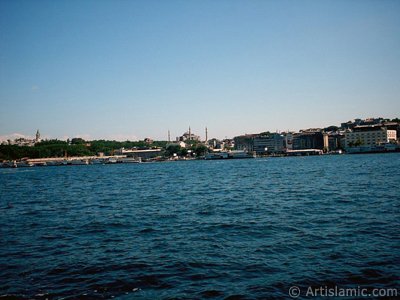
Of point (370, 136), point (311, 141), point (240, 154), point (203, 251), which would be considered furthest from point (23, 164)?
point (203, 251)

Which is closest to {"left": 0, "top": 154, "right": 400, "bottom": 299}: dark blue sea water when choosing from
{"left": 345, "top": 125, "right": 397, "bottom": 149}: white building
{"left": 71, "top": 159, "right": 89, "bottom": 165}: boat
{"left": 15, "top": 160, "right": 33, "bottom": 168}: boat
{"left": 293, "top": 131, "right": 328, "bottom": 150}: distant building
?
{"left": 345, "top": 125, "right": 397, "bottom": 149}: white building

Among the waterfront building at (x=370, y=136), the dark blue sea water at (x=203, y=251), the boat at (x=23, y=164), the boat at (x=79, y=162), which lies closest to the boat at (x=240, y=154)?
the waterfront building at (x=370, y=136)

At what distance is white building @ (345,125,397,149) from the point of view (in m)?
157

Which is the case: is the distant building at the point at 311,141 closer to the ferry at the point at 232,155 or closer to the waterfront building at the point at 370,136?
the waterfront building at the point at 370,136

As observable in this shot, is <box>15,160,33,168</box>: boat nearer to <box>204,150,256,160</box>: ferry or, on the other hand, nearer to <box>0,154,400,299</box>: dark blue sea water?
<box>204,150,256,160</box>: ferry

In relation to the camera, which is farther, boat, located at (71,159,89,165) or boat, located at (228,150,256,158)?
boat, located at (71,159,89,165)

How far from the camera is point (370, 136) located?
160500 mm

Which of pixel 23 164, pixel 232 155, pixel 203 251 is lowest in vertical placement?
pixel 203 251

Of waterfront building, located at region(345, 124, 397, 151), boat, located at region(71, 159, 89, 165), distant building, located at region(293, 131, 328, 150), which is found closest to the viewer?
waterfront building, located at region(345, 124, 397, 151)

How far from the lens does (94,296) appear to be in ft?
27.1

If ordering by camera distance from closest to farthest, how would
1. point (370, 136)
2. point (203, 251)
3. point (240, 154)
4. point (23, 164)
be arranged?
point (203, 251) → point (370, 136) → point (23, 164) → point (240, 154)

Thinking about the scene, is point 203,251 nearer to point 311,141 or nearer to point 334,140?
point 311,141

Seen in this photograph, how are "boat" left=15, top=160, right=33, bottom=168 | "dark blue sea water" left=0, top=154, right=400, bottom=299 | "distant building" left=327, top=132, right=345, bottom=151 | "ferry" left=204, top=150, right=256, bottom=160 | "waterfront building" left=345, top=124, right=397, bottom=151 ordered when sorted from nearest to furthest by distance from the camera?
"dark blue sea water" left=0, top=154, right=400, bottom=299, "waterfront building" left=345, top=124, right=397, bottom=151, "boat" left=15, top=160, right=33, bottom=168, "distant building" left=327, top=132, right=345, bottom=151, "ferry" left=204, top=150, right=256, bottom=160

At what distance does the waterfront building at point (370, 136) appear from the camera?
15662cm
